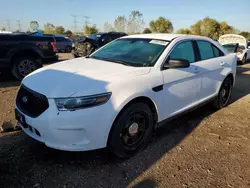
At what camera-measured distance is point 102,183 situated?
2.55 m

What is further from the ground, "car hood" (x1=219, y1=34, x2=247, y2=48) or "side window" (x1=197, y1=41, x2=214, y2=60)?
"car hood" (x1=219, y1=34, x2=247, y2=48)

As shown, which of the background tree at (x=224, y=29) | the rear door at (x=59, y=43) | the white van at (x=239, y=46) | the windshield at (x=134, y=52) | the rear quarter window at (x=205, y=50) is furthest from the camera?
the background tree at (x=224, y=29)

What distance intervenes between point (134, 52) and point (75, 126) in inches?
66.0

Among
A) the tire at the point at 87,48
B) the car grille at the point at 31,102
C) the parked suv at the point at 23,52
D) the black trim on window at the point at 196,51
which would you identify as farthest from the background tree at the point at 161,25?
the car grille at the point at 31,102

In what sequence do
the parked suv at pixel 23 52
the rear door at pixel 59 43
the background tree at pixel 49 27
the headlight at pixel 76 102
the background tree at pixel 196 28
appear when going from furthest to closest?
1. the background tree at pixel 49 27
2. the background tree at pixel 196 28
3. the rear door at pixel 59 43
4. the parked suv at pixel 23 52
5. the headlight at pixel 76 102

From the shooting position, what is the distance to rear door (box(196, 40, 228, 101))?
13.3 feet

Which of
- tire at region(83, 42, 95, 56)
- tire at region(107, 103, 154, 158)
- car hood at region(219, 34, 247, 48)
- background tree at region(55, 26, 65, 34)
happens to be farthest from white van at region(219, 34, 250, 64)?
background tree at region(55, 26, 65, 34)

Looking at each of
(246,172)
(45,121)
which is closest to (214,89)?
(246,172)

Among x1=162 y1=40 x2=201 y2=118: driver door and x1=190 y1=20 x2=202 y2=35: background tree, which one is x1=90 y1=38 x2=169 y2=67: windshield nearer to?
x1=162 y1=40 x2=201 y2=118: driver door

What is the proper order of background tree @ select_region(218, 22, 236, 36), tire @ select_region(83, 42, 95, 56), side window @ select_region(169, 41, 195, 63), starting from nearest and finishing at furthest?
side window @ select_region(169, 41, 195, 63)
tire @ select_region(83, 42, 95, 56)
background tree @ select_region(218, 22, 236, 36)

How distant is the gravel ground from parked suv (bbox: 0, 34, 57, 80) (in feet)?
12.7

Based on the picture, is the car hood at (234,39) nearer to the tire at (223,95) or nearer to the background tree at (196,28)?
the tire at (223,95)

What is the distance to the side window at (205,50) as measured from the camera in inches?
163

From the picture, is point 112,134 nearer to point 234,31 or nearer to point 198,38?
point 198,38
